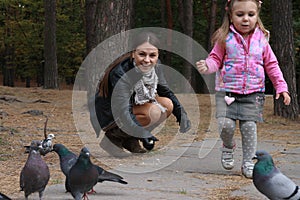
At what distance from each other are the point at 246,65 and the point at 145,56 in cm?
95

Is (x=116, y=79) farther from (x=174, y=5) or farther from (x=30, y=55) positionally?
(x=30, y=55)

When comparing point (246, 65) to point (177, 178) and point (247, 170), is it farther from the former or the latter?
point (177, 178)

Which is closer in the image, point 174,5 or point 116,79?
point 116,79

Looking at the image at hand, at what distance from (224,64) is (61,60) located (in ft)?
96.1

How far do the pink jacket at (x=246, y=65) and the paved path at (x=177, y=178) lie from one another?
70 cm

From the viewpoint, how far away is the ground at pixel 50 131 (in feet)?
13.7

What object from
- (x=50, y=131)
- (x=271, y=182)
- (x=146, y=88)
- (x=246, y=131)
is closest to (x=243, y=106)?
(x=246, y=131)

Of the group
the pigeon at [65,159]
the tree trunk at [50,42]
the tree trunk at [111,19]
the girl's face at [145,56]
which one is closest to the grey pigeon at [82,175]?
the pigeon at [65,159]

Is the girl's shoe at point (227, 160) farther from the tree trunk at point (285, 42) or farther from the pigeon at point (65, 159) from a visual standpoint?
the tree trunk at point (285, 42)

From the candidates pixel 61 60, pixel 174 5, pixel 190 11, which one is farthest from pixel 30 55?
pixel 190 11

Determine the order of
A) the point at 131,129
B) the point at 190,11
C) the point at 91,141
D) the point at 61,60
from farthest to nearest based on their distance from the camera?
the point at 61,60, the point at 190,11, the point at 91,141, the point at 131,129

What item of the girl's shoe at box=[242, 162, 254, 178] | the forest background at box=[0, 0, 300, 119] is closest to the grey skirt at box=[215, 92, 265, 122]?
the girl's shoe at box=[242, 162, 254, 178]

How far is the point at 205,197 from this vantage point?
352cm

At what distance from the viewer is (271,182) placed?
3.03m
